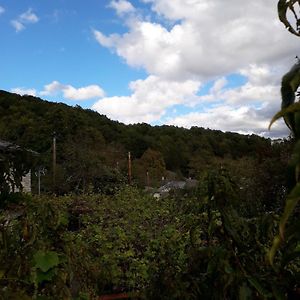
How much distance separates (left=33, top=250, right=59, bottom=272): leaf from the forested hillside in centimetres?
1231

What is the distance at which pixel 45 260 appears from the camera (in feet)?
6.14

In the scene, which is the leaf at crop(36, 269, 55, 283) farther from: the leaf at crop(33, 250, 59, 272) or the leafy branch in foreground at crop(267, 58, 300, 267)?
the leafy branch in foreground at crop(267, 58, 300, 267)

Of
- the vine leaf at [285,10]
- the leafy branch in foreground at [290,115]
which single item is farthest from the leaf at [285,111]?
the vine leaf at [285,10]

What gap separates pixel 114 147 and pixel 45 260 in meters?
38.6

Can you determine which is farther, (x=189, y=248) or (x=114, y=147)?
(x=114, y=147)

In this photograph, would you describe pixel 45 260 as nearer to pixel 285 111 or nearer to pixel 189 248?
pixel 189 248

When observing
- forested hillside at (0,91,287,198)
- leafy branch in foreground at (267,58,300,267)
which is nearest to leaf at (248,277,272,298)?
leafy branch in foreground at (267,58,300,267)

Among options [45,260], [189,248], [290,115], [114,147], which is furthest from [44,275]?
[114,147]

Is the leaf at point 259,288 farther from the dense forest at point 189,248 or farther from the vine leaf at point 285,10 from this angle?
the vine leaf at point 285,10

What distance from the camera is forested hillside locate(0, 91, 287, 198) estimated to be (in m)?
18.6

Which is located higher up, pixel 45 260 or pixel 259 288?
pixel 45 260

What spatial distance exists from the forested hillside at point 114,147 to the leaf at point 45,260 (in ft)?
40.4

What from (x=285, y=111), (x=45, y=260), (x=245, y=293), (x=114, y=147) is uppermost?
(x=114, y=147)

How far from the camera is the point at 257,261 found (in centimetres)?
199
